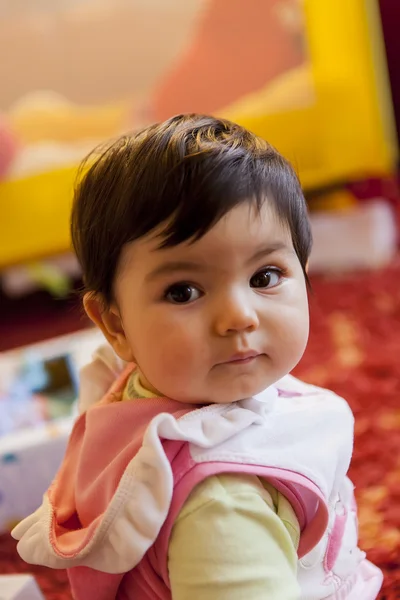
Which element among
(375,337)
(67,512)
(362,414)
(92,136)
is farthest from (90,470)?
(92,136)

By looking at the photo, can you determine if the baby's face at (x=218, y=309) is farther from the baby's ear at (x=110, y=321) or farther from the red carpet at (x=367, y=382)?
the red carpet at (x=367, y=382)

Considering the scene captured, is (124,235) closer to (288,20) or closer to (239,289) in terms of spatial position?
(239,289)

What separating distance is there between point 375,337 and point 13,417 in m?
0.73

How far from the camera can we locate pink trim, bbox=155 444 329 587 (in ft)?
1.70

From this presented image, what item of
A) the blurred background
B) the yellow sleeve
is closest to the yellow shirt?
the yellow sleeve

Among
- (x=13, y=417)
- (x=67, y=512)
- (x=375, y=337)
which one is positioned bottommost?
(x=375, y=337)

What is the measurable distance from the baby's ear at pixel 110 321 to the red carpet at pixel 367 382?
226 millimetres

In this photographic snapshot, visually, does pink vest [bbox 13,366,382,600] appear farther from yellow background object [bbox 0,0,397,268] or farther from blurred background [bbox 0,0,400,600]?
yellow background object [bbox 0,0,397,268]

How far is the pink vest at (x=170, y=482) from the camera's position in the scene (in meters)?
0.52

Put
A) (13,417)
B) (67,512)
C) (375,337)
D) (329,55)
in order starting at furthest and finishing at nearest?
(329,55) < (375,337) < (13,417) < (67,512)

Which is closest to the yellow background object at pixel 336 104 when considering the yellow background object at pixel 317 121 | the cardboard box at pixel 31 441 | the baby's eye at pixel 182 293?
the yellow background object at pixel 317 121

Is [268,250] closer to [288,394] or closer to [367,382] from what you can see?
[288,394]

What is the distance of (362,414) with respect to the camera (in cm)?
113

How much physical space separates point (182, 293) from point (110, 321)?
105 millimetres
